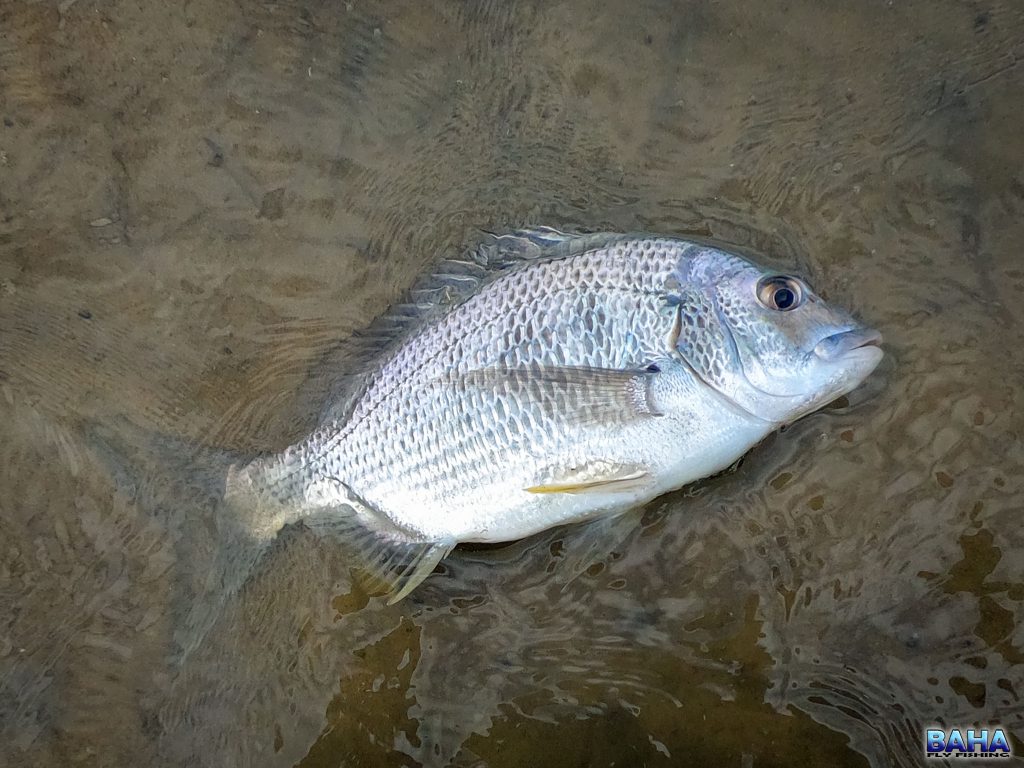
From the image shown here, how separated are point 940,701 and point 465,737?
5.12 ft

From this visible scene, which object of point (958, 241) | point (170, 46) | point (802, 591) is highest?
point (170, 46)

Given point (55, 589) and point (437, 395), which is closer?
point (437, 395)

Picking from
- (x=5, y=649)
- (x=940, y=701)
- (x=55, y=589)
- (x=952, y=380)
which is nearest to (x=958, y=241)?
(x=952, y=380)

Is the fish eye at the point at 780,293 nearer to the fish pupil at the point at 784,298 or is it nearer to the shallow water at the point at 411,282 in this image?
the fish pupil at the point at 784,298

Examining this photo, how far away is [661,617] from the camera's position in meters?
2.50

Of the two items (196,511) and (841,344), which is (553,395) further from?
(196,511)

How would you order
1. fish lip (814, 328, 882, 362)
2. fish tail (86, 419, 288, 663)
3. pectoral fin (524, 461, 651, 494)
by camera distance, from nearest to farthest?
fish lip (814, 328, 882, 362)
pectoral fin (524, 461, 651, 494)
fish tail (86, 419, 288, 663)

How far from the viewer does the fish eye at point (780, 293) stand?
2.24 meters

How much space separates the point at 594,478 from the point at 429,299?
857 millimetres

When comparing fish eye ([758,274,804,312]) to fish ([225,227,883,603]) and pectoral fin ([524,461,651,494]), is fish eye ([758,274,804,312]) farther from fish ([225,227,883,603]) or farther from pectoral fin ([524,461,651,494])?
pectoral fin ([524,461,651,494])

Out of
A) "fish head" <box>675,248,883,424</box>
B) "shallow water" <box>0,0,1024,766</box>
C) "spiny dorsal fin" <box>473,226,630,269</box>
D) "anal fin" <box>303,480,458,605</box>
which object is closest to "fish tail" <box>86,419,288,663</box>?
"shallow water" <box>0,0,1024,766</box>

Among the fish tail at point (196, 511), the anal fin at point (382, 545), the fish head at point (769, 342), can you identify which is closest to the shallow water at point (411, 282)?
the fish tail at point (196, 511)

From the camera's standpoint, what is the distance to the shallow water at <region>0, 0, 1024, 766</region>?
95.5 inches

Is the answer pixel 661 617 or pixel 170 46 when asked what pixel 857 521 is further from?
pixel 170 46
